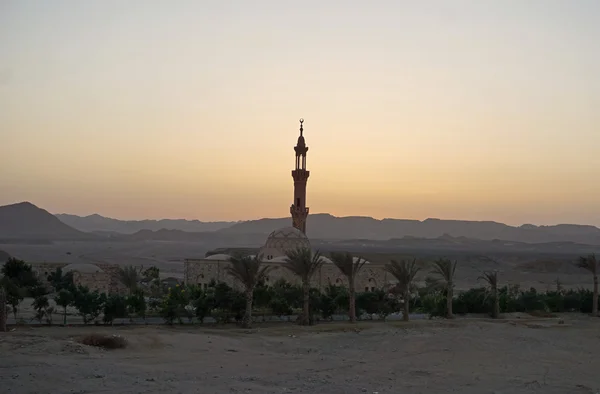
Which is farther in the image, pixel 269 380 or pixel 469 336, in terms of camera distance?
pixel 469 336

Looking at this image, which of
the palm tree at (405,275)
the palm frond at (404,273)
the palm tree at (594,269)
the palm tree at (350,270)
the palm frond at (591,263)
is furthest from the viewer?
the palm frond at (591,263)

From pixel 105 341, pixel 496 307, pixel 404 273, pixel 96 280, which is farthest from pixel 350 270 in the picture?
pixel 96 280

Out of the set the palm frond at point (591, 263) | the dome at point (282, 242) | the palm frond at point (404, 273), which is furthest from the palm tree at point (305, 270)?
the palm frond at point (591, 263)

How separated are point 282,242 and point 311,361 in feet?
76.8

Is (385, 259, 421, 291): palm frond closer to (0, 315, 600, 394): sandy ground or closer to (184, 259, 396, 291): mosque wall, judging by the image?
(0, 315, 600, 394): sandy ground

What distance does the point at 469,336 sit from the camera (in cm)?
2362

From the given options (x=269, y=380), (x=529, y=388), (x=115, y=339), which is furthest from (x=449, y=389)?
(x=115, y=339)

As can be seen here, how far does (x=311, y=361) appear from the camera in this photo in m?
19.1

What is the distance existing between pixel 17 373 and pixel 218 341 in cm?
778

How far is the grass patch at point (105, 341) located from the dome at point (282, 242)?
880 inches

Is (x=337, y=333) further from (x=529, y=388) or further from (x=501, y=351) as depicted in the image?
(x=529, y=388)

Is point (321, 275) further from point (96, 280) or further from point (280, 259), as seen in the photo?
point (96, 280)

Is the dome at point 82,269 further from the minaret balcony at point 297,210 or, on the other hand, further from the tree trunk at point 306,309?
the tree trunk at point 306,309

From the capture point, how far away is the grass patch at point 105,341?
19547 millimetres
